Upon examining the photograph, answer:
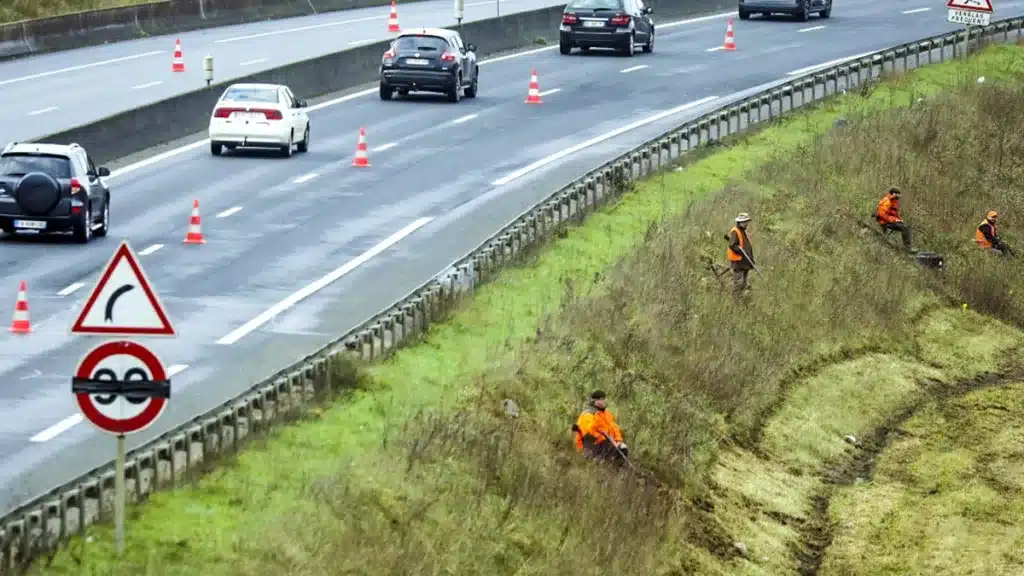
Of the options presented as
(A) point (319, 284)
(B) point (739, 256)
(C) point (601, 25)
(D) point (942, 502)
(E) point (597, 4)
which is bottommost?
(D) point (942, 502)

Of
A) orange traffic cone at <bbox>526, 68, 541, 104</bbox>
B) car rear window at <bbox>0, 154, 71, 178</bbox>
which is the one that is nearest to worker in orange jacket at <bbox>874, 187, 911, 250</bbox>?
orange traffic cone at <bbox>526, 68, 541, 104</bbox>

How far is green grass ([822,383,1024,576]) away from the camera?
77.4ft

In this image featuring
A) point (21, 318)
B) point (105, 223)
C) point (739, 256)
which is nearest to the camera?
point (21, 318)

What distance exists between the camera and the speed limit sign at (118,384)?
14.0 m

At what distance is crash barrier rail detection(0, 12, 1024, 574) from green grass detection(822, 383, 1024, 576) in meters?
5.37

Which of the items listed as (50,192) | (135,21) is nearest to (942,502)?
(50,192)

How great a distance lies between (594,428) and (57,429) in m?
5.41

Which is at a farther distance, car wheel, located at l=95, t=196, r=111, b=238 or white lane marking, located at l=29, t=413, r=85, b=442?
car wheel, located at l=95, t=196, r=111, b=238

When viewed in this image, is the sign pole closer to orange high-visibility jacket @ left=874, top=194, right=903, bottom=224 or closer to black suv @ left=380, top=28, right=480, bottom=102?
orange high-visibility jacket @ left=874, top=194, right=903, bottom=224

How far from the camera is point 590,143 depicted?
134ft

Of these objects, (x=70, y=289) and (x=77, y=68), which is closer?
(x=70, y=289)

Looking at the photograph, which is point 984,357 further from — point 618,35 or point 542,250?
point 618,35

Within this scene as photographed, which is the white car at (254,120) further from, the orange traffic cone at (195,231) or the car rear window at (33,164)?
the orange traffic cone at (195,231)

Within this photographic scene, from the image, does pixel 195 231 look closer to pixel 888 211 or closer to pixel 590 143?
pixel 590 143
